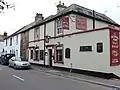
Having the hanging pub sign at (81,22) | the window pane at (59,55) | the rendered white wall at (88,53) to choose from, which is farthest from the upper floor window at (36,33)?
the hanging pub sign at (81,22)

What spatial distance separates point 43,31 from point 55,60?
19.0 ft

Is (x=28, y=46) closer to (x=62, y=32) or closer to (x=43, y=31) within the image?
(x=43, y=31)

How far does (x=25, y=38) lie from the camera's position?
33500 mm

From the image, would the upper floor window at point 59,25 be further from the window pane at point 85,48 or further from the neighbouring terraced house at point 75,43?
the window pane at point 85,48


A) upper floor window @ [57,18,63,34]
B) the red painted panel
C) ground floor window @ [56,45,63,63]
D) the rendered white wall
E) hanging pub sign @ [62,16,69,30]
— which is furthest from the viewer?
upper floor window @ [57,18,63,34]

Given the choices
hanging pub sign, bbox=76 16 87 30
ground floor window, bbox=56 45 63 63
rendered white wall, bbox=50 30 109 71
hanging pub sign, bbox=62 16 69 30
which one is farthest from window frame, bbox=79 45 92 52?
hanging pub sign, bbox=76 16 87 30

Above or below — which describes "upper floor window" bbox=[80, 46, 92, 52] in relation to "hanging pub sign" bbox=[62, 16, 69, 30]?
below

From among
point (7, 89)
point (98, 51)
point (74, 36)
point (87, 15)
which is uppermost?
point (87, 15)

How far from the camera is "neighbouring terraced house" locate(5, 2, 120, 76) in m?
15.3

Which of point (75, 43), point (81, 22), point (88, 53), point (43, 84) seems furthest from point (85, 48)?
point (43, 84)

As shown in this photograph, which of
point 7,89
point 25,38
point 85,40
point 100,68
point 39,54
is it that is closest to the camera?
point 7,89

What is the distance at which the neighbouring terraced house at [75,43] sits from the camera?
50.2 feet

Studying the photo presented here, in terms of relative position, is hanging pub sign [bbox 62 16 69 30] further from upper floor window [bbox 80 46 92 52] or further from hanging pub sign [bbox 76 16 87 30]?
upper floor window [bbox 80 46 92 52]

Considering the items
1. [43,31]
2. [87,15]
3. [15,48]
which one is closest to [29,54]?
[43,31]
